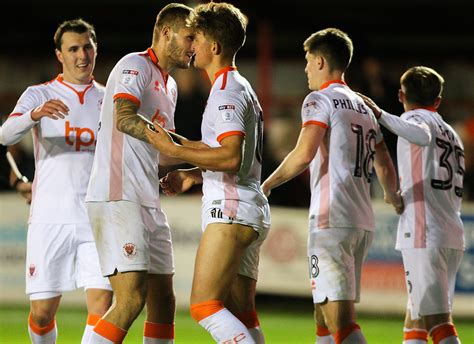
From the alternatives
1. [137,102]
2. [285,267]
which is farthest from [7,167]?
[285,267]

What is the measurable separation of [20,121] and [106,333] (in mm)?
1891

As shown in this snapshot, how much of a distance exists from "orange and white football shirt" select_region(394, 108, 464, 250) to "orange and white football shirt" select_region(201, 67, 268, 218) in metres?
1.78

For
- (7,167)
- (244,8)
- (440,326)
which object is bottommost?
(440,326)

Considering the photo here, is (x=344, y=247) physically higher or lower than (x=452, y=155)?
lower

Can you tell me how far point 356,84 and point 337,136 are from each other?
22.2ft

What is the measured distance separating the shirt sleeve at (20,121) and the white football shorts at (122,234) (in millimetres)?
1049

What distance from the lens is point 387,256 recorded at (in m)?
13.3

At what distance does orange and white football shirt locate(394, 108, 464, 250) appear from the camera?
803 cm

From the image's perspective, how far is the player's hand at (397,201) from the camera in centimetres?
805

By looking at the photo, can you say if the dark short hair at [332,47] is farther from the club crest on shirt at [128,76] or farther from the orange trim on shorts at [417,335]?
the orange trim on shorts at [417,335]

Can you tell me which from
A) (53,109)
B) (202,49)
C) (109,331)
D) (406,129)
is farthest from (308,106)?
(109,331)

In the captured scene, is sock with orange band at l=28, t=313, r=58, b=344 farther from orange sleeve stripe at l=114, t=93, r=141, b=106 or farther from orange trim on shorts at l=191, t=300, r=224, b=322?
orange sleeve stripe at l=114, t=93, r=141, b=106

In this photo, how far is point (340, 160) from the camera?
737cm

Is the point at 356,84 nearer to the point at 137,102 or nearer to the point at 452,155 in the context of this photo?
the point at 452,155
